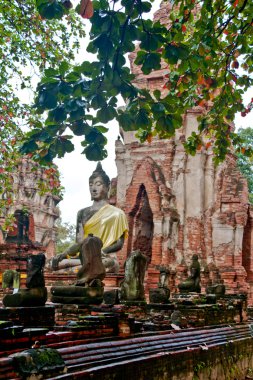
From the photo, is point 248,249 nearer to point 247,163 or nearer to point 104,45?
point 247,163

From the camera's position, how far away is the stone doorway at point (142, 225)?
1631cm

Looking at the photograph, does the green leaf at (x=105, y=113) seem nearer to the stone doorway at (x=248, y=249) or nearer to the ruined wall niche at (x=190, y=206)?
the ruined wall niche at (x=190, y=206)

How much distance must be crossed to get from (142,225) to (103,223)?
21.2 ft

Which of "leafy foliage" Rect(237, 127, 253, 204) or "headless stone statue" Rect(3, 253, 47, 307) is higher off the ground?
"leafy foliage" Rect(237, 127, 253, 204)

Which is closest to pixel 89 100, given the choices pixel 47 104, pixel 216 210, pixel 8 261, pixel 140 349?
pixel 47 104

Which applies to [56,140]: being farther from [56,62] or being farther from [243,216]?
[243,216]

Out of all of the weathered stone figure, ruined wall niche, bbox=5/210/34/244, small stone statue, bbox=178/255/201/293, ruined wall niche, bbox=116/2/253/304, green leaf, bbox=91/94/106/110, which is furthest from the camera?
ruined wall niche, bbox=116/2/253/304

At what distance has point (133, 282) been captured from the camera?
724cm

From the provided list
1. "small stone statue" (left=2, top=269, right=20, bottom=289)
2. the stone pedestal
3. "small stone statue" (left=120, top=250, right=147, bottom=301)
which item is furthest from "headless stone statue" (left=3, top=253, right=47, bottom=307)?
"small stone statue" (left=2, top=269, right=20, bottom=289)

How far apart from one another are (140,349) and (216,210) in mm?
10952

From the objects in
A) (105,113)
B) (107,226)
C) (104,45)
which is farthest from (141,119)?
(107,226)

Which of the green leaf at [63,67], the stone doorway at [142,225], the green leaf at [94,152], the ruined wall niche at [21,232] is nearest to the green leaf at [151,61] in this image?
the green leaf at [63,67]

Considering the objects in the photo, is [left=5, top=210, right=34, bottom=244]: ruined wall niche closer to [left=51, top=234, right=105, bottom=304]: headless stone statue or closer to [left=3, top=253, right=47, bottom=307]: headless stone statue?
[left=51, top=234, right=105, bottom=304]: headless stone statue

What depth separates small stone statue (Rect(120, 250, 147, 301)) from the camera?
717 cm
